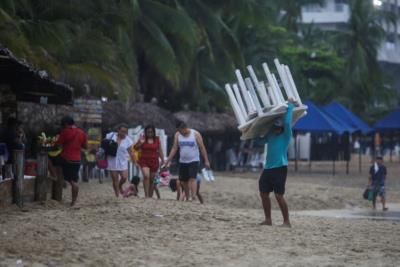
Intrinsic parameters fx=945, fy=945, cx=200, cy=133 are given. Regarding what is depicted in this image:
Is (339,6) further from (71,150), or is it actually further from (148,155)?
(71,150)

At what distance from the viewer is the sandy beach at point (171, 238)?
9.14 m

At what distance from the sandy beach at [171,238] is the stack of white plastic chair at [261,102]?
1.29m

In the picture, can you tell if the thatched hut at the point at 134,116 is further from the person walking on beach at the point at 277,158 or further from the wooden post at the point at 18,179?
the person walking on beach at the point at 277,158

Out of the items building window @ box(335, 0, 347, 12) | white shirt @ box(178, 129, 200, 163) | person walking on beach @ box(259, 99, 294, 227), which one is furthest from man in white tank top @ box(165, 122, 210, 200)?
building window @ box(335, 0, 347, 12)

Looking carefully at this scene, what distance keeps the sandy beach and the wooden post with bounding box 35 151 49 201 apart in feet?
0.60

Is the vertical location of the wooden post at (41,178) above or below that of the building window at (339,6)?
below

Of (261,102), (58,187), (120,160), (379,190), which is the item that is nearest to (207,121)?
(379,190)

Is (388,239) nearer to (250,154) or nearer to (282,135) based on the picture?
(282,135)

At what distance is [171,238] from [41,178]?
4.72m

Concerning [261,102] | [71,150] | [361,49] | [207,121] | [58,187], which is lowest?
[58,187]

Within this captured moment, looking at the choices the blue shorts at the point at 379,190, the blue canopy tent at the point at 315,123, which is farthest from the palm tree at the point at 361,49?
the blue shorts at the point at 379,190

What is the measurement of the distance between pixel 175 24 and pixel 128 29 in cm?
225

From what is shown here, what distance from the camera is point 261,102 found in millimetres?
12641

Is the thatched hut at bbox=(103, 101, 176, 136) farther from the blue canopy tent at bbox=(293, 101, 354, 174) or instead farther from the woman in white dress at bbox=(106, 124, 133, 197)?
the woman in white dress at bbox=(106, 124, 133, 197)
